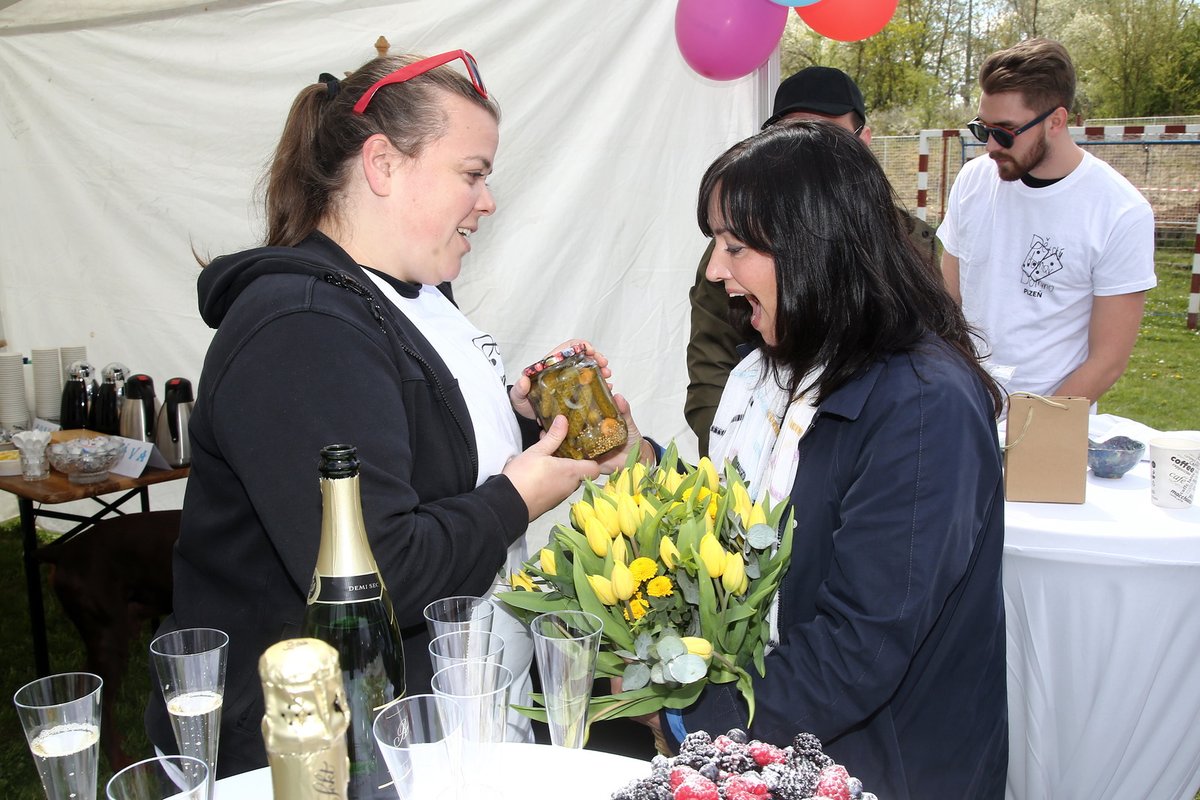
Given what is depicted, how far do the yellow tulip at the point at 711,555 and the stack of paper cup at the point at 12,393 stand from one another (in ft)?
12.1

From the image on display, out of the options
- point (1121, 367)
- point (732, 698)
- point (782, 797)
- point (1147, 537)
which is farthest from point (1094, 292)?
point (782, 797)

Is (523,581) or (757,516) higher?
(757,516)

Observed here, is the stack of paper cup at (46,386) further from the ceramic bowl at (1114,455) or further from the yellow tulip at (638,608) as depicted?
the ceramic bowl at (1114,455)

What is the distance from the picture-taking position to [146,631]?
159 inches

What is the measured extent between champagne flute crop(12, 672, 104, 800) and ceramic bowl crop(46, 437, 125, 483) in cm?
247

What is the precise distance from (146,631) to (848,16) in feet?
12.3

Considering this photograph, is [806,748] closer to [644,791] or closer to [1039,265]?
[644,791]

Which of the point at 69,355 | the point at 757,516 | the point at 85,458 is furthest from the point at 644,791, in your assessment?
the point at 69,355

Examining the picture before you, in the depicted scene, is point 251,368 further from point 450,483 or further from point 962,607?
point 962,607

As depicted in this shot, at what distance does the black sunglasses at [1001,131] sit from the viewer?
116 inches

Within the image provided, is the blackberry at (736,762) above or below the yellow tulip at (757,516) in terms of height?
below

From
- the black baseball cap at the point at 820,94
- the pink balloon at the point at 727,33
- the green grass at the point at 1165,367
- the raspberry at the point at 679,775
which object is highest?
the pink balloon at the point at 727,33

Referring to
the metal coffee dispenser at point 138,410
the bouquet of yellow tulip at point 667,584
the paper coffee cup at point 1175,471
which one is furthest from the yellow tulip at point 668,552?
the metal coffee dispenser at point 138,410

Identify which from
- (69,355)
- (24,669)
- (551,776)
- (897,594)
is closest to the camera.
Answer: (551,776)
